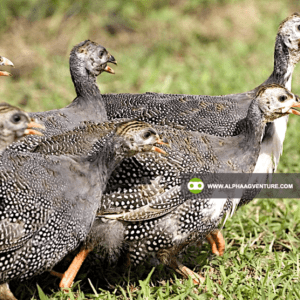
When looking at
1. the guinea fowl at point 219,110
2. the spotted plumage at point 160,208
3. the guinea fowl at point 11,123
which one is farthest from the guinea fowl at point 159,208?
the guinea fowl at point 11,123

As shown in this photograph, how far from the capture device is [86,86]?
15.0 feet

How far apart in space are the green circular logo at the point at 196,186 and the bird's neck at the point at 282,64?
4.85 feet

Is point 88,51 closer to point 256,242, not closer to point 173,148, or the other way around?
point 173,148

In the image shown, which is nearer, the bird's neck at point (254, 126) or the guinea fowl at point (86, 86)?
the bird's neck at point (254, 126)

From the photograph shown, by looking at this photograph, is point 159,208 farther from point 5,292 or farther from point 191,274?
point 5,292

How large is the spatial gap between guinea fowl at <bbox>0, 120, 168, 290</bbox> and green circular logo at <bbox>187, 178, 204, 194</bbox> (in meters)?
0.34

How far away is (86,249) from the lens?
11.3 feet

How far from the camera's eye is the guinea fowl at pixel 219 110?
403 cm

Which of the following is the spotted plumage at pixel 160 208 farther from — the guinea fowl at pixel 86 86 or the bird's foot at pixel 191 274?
the guinea fowl at pixel 86 86

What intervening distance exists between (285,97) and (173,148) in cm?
91

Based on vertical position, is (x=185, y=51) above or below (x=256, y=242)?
above

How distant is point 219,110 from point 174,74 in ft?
10.0

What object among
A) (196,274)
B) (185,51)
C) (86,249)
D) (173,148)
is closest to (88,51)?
(173,148)

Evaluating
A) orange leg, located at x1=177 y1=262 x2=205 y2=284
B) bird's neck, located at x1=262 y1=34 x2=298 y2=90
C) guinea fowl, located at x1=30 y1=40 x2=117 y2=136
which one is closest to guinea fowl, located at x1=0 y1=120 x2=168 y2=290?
orange leg, located at x1=177 y1=262 x2=205 y2=284
